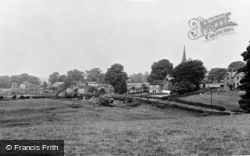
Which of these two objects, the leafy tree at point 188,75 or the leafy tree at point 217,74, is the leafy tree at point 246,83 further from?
the leafy tree at point 217,74

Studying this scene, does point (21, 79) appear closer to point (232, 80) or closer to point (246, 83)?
point (232, 80)

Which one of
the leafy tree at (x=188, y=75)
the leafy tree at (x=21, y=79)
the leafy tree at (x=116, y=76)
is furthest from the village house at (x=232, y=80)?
the leafy tree at (x=21, y=79)

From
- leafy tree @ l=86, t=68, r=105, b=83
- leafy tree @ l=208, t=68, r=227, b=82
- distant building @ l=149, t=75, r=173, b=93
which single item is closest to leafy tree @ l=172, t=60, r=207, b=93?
distant building @ l=149, t=75, r=173, b=93

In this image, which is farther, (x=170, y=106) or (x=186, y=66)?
(x=186, y=66)

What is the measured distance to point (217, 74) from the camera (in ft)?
404

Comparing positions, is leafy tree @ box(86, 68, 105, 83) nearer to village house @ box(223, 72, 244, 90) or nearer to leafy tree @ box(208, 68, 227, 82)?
leafy tree @ box(208, 68, 227, 82)

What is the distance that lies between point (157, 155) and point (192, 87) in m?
60.5

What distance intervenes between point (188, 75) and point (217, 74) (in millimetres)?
62249

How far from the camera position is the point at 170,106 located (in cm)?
4234

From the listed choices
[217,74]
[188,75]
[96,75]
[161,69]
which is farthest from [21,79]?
[188,75]

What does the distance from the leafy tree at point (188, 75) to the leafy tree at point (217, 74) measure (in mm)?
56020

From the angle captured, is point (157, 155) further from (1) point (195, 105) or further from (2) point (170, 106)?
(1) point (195, 105)

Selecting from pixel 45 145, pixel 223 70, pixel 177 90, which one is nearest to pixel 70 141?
pixel 45 145

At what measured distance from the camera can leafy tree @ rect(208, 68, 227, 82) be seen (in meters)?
121
